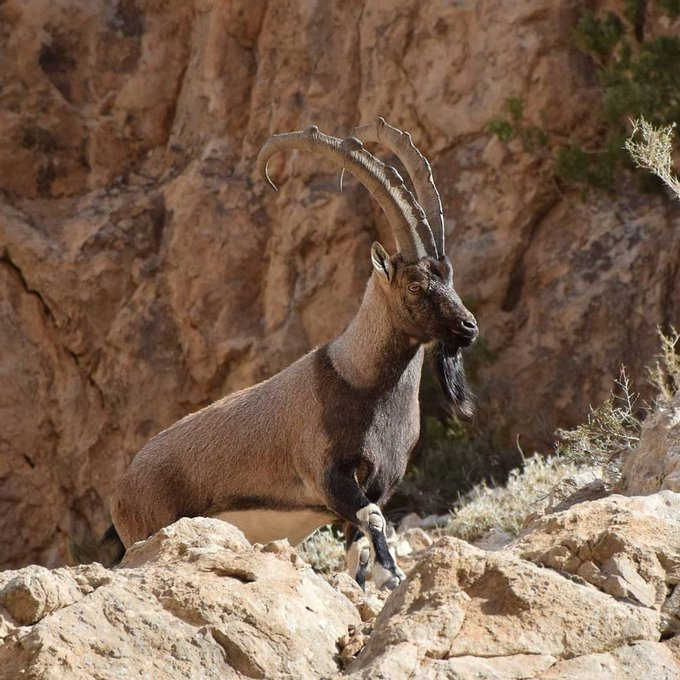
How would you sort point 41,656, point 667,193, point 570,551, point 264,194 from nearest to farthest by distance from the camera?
point 41,656, point 570,551, point 667,193, point 264,194

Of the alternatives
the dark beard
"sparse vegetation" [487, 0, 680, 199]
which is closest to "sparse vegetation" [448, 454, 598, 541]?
the dark beard

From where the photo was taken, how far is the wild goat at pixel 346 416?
18.3 feet

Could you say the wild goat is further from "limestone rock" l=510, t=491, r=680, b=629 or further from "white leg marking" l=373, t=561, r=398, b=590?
"limestone rock" l=510, t=491, r=680, b=629

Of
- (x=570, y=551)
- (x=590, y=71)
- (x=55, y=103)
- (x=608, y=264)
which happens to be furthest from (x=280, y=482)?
(x=55, y=103)

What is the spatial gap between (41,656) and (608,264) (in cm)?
664

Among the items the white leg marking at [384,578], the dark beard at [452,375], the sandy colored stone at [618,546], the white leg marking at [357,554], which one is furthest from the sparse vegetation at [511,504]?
the sandy colored stone at [618,546]

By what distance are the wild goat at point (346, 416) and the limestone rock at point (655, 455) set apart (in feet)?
3.84

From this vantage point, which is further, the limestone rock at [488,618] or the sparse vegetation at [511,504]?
the sparse vegetation at [511,504]

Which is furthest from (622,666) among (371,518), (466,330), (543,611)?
(466,330)

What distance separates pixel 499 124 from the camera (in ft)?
28.7

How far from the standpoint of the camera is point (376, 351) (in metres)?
5.73

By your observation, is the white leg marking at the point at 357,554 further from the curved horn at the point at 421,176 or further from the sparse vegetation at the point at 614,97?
the sparse vegetation at the point at 614,97

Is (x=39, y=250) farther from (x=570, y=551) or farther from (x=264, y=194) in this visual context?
(x=570, y=551)

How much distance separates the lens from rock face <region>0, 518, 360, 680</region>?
268 cm
